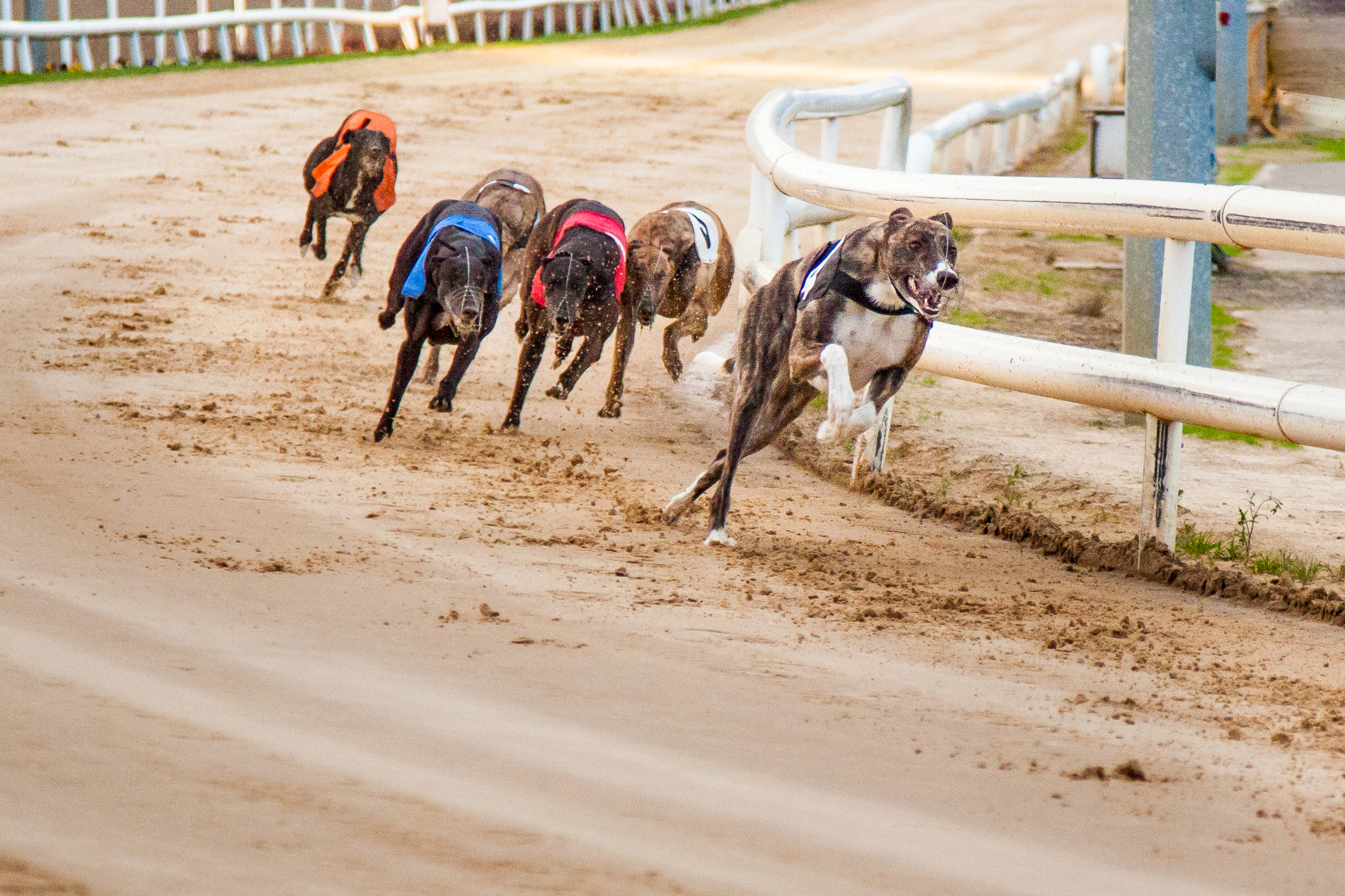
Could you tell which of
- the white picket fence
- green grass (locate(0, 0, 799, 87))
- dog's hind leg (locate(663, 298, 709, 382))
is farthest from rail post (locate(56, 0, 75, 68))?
dog's hind leg (locate(663, 298, 709, 382))

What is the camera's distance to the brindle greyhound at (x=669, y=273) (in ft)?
19.4

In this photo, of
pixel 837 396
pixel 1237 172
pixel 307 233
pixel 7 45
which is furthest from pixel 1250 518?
pixel 7 45

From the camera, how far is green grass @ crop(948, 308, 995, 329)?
6875 millimetres

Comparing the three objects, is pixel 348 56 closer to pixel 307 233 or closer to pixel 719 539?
pixel 307 233

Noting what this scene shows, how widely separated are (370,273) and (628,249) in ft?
9.38

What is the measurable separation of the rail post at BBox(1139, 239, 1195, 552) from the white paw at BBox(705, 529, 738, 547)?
1082 mm

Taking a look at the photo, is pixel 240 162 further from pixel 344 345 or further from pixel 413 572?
pixel 413 572

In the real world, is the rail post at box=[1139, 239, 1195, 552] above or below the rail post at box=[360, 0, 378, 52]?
below

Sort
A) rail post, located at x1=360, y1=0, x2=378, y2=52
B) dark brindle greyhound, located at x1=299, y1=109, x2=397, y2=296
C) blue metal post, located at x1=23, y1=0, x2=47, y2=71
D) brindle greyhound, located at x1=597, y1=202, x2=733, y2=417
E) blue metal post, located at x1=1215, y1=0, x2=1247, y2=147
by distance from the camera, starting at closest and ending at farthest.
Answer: brindle greyhound, located at x1=597, y1=202, x2=733, y2=417
dark brindle greyhound, located at x1=299, y1=109, x2=397, y2=296
blue metal post, located at x1=1215, y1=0, x2=1247, y2=147
blue metal post, located at x1=23, y1=0, x2=47, y2=71
rail post, located at x1=360, y1=0, x2=378, y2=52

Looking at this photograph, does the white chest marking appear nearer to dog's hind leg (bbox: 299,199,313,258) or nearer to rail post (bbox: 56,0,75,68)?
dog's hind leg (bbox: 299,199,313,258)

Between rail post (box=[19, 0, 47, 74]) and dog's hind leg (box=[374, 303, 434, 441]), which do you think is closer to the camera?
dog's hind leg (box=[374, 303, 434, 441])

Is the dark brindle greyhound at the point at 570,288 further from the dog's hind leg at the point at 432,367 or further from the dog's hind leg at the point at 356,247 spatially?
the dog's hind leg at the point at 356,247

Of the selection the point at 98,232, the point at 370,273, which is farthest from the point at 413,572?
the point at 98,232

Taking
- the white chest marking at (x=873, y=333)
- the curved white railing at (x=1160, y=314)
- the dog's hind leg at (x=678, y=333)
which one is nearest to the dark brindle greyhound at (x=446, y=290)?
the dog's hind leg at (x=678, y=333)
